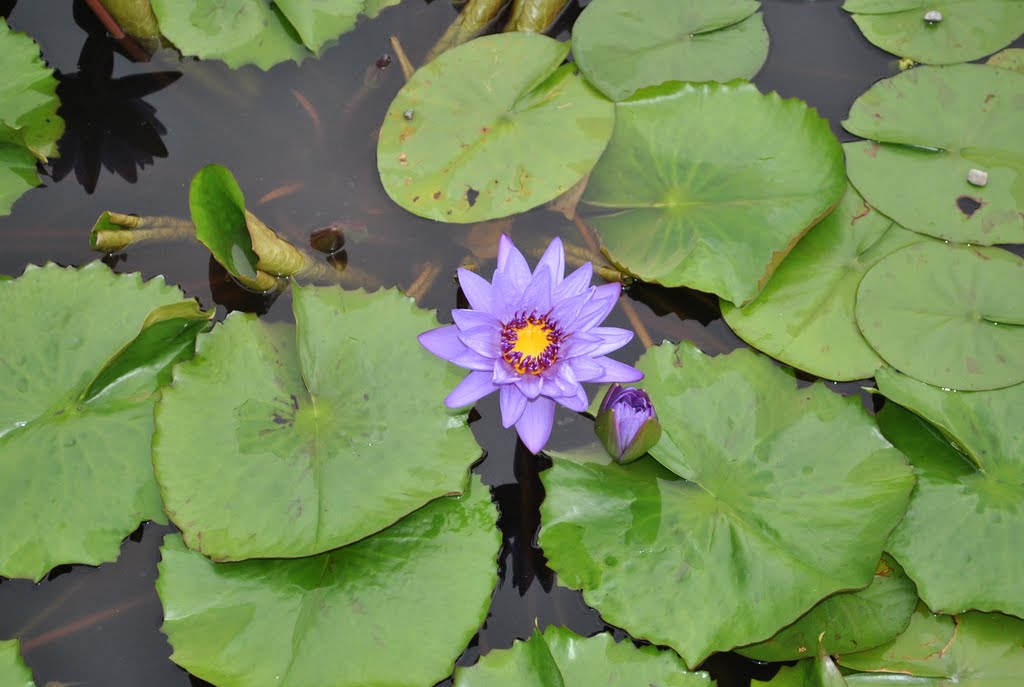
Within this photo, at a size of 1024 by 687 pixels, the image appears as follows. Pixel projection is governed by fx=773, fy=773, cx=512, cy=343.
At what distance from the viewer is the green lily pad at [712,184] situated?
289 centimetres

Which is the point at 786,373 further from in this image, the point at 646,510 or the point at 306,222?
the point at 306,222

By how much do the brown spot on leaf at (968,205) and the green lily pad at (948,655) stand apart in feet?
4.91

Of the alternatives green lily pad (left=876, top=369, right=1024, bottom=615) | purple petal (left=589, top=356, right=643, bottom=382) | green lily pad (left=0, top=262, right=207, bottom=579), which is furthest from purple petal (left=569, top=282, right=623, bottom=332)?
green lily pad (left=0, top=262, right=207, bottom=579)

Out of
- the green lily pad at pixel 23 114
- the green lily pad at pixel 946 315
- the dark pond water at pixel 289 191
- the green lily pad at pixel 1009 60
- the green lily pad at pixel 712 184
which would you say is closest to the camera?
the dark pond water at pixel 289 191

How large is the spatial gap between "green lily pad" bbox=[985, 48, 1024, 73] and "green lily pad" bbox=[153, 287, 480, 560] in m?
2.72

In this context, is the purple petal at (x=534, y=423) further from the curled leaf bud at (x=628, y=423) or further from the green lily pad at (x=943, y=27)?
the green lily pad at (x=943, y=27)

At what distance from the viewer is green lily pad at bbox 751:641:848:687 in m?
2.30

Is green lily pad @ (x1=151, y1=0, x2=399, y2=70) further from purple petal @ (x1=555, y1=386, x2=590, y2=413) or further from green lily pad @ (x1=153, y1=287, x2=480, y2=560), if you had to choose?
purple petal @ (x1=555, y1=386, x2=590, y2=413)

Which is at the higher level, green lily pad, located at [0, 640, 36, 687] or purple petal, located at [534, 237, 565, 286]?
purple petal, located at [534, 237, 565, 286]

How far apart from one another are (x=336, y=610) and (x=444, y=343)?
2.94 feet

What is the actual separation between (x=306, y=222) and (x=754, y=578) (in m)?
2.18

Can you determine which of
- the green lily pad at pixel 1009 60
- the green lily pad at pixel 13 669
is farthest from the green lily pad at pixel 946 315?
the green lily pad at pixel 13 669

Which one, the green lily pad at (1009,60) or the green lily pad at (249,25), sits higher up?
the green lily pad at (249,25)

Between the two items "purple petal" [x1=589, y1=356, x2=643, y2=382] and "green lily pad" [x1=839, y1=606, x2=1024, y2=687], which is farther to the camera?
"green lily pad" [x1=839, y1=606, x2=1024, y2=687]
